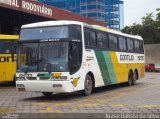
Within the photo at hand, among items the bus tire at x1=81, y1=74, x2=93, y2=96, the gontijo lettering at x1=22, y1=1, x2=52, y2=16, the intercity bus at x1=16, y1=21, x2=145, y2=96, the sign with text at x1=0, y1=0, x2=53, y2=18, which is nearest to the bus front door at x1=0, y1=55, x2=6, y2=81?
the sign with text at x1=0, y1=0, x2=53, y2=18

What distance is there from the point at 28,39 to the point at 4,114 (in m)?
5.39

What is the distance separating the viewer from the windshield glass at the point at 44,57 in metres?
16.4

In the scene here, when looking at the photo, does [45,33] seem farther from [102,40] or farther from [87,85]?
[102,40]

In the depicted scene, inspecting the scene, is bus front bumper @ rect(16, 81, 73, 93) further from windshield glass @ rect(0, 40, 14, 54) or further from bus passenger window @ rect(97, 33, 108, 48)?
windshield glass @ rect(0, 40, 14, 54)

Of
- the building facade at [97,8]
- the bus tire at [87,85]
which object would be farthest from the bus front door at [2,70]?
the building facade at [97,8]

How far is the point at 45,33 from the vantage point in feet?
56.2

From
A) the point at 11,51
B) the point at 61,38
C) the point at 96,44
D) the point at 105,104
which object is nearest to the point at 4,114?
the point at 105,104

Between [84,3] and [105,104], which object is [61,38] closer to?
[105,104]

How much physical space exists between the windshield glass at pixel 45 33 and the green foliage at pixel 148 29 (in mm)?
78893

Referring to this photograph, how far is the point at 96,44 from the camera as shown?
1989cm

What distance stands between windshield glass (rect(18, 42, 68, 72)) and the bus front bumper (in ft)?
1.60

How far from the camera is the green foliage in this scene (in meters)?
96.6

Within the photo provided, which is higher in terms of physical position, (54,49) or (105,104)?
(54,49)

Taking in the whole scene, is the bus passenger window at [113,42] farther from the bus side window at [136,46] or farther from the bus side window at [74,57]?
the bus side window at [74,57]
